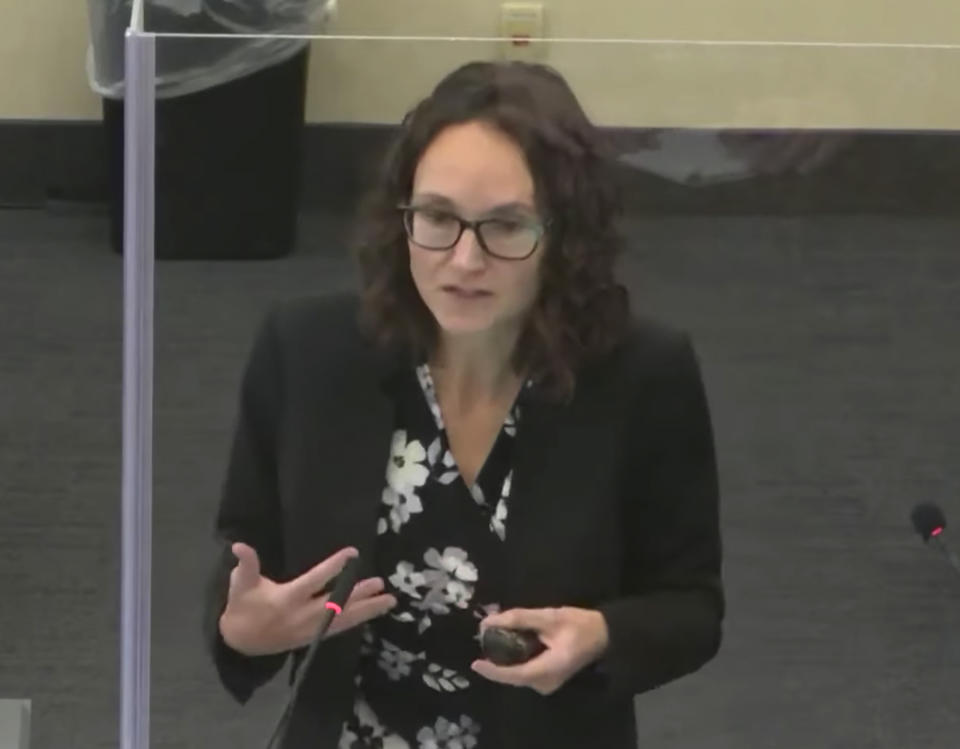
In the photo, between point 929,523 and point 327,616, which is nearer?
point 327,616

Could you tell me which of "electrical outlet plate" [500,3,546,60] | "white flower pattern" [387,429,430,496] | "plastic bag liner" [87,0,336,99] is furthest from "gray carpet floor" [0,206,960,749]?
"plastic bag liner" [87,0,336,99]

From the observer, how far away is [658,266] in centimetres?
116

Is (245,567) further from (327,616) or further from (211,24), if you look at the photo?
(211,24)

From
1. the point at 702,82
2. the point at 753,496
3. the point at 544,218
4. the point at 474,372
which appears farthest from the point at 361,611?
the point at 753,496

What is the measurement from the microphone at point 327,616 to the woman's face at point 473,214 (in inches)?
Answer: 6.8

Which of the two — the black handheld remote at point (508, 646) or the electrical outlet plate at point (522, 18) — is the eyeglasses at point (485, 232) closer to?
the black handheld remote at point (508, 646)

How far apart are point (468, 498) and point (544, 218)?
0.20 metres

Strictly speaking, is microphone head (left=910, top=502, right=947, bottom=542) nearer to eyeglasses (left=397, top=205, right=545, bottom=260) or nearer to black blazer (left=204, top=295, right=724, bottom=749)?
black blazer (left=204, top=295, right=724, bottom=749)

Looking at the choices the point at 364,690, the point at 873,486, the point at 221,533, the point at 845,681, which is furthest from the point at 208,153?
the point at 845,681

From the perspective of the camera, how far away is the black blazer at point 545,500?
1.00 m

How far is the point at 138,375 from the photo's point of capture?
1.03 meters

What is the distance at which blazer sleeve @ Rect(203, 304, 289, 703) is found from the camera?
1.03m

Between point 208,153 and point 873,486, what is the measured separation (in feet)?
2.78

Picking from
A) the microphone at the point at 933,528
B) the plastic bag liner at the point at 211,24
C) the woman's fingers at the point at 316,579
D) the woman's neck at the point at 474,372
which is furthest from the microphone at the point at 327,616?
the plastic bag liner at the point at 211,24
